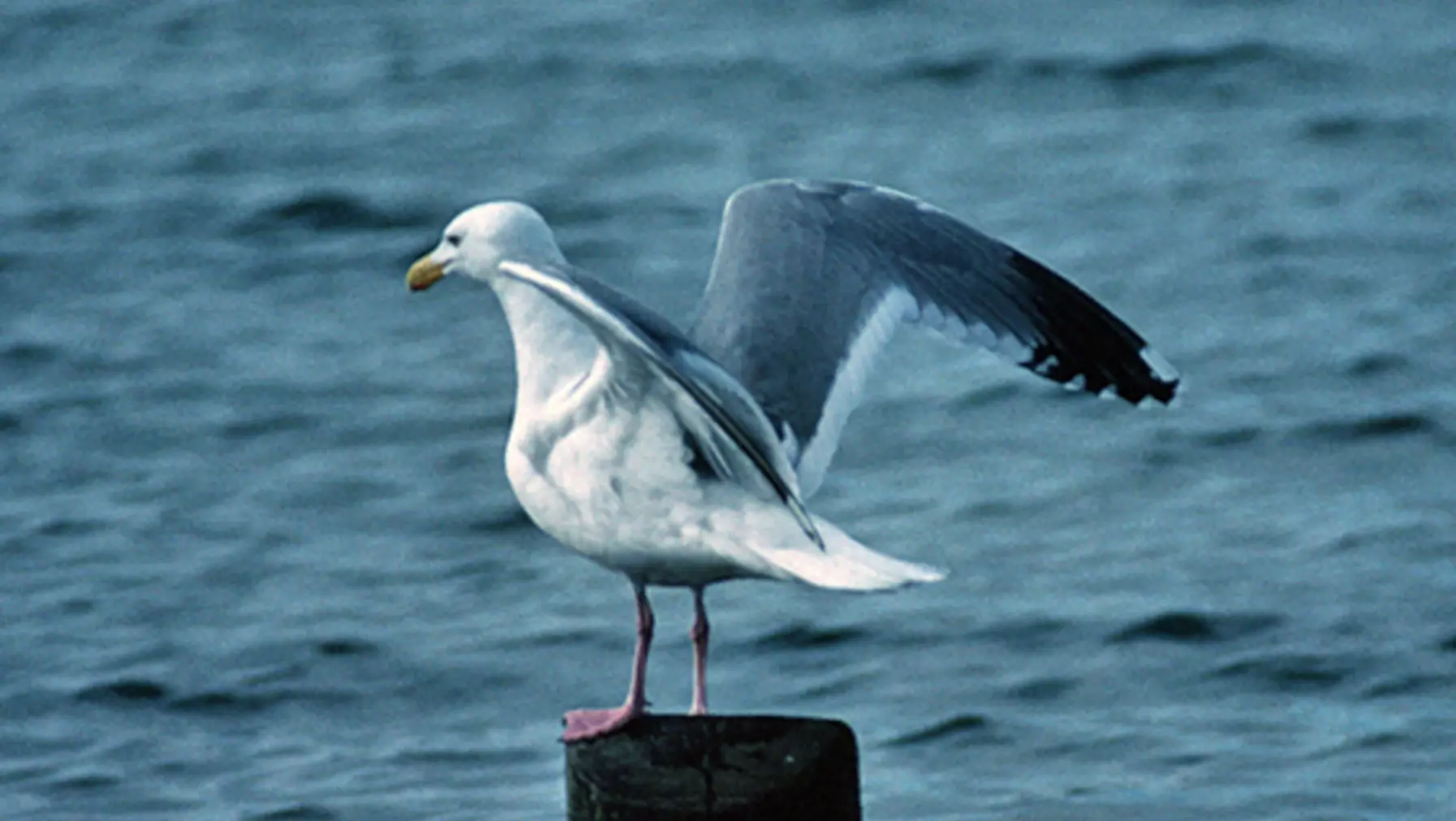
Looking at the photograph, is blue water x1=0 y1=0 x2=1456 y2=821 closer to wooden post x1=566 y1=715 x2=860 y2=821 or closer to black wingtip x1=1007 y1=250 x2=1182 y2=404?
black wingtip x1=1007 y1=250 x2=1182 y2=404

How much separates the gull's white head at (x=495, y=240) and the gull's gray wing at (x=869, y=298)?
39cm

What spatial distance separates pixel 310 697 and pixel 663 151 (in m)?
5.39

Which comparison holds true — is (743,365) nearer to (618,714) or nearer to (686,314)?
(618,714)

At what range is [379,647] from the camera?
29.5ft

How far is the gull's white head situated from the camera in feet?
18.4

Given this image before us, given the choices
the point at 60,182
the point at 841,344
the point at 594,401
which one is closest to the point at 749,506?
the point at 594,401

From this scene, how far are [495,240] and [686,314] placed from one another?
549cm

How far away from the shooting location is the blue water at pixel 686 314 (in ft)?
26.9

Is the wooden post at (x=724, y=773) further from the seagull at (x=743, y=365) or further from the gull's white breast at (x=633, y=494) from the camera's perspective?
the gull's white breast at (x=633, y=494)

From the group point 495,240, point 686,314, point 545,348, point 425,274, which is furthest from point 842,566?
point 686,314

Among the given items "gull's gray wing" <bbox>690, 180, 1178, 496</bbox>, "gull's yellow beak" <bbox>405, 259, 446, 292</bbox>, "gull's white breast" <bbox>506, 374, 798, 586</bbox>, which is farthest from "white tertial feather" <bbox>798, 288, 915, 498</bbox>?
"gull's yellow beak" <bbox>405, 259, 446, 292</bbox>

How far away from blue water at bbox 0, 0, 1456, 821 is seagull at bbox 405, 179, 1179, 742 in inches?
73.8

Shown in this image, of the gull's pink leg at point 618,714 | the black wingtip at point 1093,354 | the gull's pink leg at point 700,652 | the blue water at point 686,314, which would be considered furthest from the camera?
the blue water at point 686,314

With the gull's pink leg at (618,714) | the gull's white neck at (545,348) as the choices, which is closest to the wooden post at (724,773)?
the gull's pink leg at (618,714)
